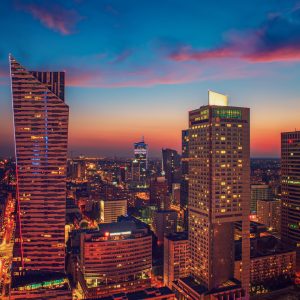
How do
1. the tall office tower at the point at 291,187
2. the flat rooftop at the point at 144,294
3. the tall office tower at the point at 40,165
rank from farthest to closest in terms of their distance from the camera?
the tall office tower at the point at 291,187, the tall office tower at the point at 40,165, the flat rooftop at the point at 144,294

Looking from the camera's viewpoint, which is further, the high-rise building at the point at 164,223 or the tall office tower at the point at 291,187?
the high-rise building at the point at 164,223

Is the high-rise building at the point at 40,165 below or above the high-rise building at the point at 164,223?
above

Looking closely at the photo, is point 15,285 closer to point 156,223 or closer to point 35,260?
point 35,260

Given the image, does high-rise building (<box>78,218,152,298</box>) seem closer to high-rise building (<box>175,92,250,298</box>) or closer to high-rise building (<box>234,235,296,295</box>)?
high-rise building (<box>175,92,250,298</box>)

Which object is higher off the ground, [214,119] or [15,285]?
[214,119]

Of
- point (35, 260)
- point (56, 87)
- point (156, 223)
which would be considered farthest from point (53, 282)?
point (156, 223)

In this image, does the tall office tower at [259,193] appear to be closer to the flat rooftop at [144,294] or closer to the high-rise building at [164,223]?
the high-rise building at [164,223]

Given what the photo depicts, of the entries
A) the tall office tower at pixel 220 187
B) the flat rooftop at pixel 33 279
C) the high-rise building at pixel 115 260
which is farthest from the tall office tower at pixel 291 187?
the flat rooftop at pixel 33 279

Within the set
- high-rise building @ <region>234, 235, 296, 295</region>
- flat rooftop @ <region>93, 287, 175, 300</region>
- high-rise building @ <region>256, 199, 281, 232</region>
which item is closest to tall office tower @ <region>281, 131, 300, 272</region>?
high-rise building @ <region>234, 235, 296, 295</region>
